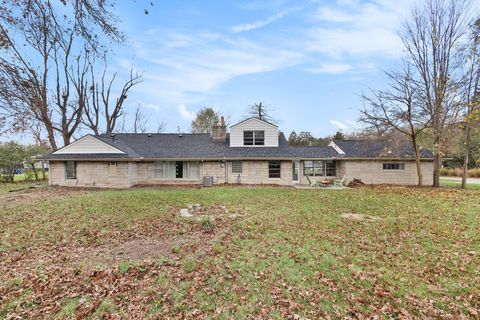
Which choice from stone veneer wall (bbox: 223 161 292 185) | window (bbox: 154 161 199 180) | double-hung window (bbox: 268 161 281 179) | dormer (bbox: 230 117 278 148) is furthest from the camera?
dormer (bbox: 230 117 278 148)

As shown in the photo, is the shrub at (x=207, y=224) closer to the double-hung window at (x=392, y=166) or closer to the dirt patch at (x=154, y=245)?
the dirt patch at (x=154, y=245)

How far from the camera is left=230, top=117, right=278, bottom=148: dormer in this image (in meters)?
20.5

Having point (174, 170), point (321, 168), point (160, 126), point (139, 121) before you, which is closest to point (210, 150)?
point (174, 170)

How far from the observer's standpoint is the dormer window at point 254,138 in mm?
20625

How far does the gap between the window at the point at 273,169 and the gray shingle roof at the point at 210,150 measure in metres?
0.78

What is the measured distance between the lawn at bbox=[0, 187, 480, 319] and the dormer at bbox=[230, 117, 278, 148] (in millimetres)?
11563

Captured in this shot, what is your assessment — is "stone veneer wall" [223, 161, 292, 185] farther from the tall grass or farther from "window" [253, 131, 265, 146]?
the tall grass

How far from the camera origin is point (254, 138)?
2064 centimetres

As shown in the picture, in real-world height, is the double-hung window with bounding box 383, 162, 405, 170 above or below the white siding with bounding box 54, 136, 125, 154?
below

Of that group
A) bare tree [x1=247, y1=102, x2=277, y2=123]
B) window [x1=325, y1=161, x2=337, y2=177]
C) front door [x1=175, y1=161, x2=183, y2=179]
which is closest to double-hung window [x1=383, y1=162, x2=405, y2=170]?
window [x1=325, y1=161, x2=337, y2=177]

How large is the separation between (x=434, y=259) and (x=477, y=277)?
814 millimetres

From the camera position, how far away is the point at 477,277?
181 inches

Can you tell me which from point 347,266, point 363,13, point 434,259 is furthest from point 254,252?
point 363,13

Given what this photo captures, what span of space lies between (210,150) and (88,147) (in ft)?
Answer: 30.7
